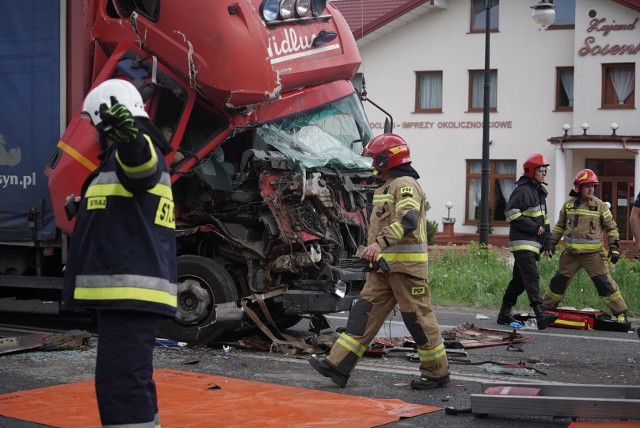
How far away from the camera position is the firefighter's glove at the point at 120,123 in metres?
4.59

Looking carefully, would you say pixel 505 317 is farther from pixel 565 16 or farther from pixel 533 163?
pixel 565 16

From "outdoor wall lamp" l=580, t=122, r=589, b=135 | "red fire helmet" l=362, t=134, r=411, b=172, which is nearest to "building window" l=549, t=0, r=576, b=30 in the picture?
"outdoor wall lamp" l=580, t=122, r=589, b=135

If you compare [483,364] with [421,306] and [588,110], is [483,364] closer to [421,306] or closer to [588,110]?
[421,306]

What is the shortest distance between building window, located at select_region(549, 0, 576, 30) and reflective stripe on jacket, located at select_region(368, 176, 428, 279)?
2746 cm

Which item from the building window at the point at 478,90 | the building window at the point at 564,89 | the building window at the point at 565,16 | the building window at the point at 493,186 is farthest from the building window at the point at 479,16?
the building window at the point at 493,186

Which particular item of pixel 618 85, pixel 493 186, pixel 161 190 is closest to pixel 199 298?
pixel 161 190

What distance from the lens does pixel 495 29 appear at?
3500 cm

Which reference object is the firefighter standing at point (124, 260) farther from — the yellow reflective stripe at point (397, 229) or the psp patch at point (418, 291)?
the psp patch at point (418, 291)

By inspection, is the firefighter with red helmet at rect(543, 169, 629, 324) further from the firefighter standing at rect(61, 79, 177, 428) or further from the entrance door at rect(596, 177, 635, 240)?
the entrance door at rect(596, 177, 635, 240)

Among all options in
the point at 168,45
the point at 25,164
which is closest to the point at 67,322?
the point at 25,164

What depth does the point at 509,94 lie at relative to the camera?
34.6 metres

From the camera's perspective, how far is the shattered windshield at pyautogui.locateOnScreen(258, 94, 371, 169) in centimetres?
967

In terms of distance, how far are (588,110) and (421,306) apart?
26.8 meters

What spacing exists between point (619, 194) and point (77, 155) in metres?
26.7
